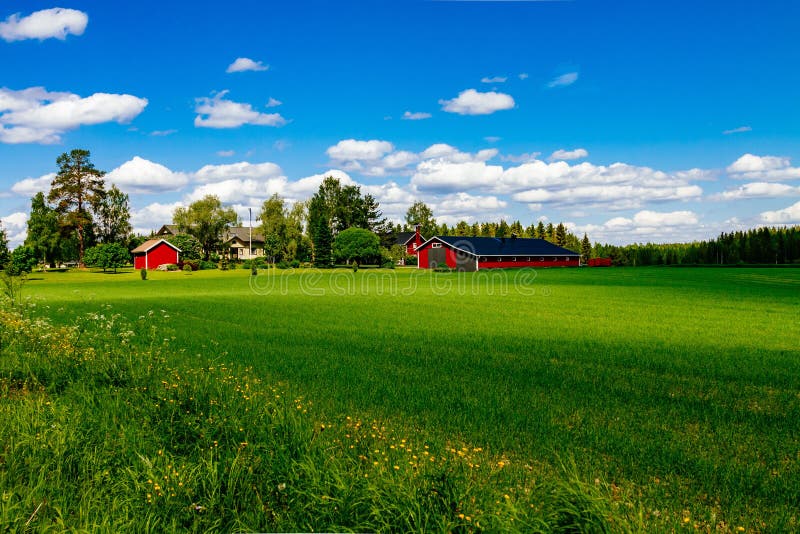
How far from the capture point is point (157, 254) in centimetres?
8650

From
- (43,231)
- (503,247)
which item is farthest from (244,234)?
(503,247)

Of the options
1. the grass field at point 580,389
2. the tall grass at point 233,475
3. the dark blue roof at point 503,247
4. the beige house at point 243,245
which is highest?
the beige house at point 243,245

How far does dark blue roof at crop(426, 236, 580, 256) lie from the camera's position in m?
80.8

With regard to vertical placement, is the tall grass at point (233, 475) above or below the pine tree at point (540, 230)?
below

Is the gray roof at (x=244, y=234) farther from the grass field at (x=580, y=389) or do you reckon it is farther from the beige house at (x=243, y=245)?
the grass field at (x=580, y=389)

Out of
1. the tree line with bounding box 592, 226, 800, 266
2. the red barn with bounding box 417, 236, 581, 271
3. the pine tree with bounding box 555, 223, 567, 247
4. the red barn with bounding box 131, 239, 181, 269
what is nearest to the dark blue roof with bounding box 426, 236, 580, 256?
the red barn with bounding box 417, 236, 581, 271

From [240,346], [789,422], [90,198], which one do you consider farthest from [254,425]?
[90,198]

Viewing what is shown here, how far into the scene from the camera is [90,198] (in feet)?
274

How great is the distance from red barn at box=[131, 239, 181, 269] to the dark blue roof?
4576cm

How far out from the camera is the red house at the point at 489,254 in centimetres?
7931

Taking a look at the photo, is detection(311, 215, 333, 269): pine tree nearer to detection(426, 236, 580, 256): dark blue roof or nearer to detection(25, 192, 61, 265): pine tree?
detection(426, 236, 580, 256): dark blue roof

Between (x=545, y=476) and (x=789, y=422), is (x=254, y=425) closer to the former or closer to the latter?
(x=545, y=476)

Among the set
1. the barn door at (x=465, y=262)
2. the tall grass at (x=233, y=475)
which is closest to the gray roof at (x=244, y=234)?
the barn door at (x=465, y=262)

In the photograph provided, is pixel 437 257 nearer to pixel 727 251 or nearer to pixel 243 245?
pixel 727 251
